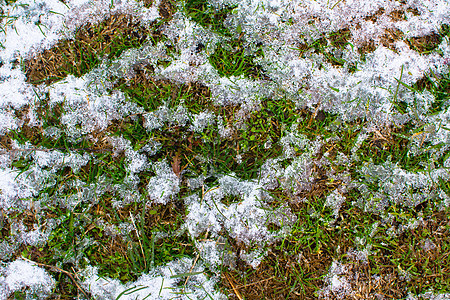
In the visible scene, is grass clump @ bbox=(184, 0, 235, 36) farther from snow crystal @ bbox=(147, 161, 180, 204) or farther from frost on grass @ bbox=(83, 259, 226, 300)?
frost on grass @ bbox=(83, 259, 226, 300)

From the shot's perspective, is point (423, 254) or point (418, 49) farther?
point (418, 49)

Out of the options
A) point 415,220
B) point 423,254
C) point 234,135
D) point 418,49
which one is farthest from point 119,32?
point 423,254

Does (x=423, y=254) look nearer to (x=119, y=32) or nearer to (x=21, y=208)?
(x=119, y=32)

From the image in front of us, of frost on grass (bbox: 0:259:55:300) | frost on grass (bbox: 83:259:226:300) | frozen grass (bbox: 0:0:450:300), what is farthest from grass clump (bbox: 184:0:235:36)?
frost on grass (bbox: 0:259:55:300)

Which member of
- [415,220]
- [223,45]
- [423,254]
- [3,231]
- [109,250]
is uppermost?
[223,45]

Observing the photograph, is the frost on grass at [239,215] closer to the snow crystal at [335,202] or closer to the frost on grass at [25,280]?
the snow crystal at [335,202]

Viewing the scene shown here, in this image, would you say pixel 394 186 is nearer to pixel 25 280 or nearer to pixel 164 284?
pixel 164 284

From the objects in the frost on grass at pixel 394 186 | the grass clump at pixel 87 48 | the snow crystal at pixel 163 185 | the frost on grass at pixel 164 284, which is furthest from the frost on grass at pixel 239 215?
the grass clump at pixel 87 48
